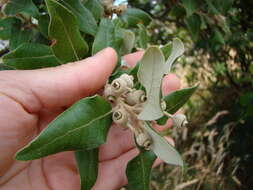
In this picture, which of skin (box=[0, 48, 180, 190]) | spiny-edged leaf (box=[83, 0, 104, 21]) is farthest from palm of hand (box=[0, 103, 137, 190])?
spiny-edged leaf (box=[83, 0, 104, 21])

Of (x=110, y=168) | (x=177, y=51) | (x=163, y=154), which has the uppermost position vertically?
(x=177, y=51)

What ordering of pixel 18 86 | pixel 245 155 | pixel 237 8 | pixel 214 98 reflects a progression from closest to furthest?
pixel 18 86, pixel 237 8, pixel 245 155, pixel 214 98

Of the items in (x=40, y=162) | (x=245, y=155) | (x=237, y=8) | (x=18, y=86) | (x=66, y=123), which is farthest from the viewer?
(x=245, y=155)

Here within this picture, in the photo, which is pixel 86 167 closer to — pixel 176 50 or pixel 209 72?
pixel 176 50

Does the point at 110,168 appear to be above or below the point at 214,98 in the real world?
above

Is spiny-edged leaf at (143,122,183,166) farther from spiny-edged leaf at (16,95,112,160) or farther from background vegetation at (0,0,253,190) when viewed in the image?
background vegetation at (0,0,253,190)

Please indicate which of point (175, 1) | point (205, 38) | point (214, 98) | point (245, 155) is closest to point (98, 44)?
point (175, 1)

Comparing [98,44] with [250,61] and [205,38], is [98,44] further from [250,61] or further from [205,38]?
[250,61]
